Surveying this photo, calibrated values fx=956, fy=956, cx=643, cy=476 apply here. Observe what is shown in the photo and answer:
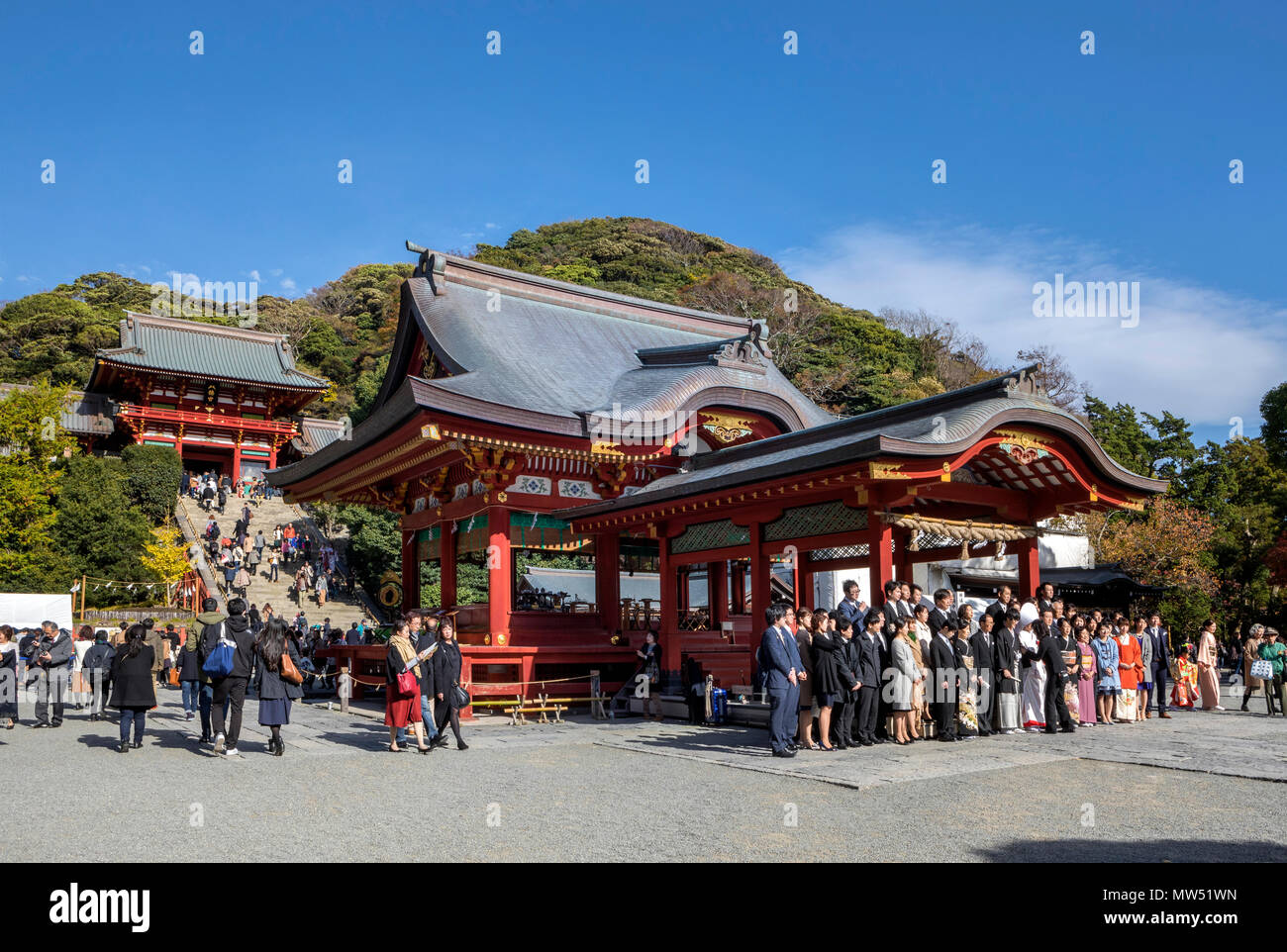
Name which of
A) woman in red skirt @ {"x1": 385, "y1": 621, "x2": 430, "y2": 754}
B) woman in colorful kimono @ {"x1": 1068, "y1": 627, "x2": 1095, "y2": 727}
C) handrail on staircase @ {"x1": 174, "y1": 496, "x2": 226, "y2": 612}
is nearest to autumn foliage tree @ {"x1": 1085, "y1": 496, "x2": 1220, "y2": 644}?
woman in colorful kimono @ {"x1": 1068, "y1": 627, "x2": 1095, "y2": 727}

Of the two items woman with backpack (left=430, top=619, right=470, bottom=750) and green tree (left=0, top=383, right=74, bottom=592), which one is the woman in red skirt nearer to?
woman with backpack (left=430, top=619, right=470, bottom=750)

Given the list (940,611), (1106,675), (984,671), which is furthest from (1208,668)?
(940,611)

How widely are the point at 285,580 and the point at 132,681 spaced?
68.3 feet

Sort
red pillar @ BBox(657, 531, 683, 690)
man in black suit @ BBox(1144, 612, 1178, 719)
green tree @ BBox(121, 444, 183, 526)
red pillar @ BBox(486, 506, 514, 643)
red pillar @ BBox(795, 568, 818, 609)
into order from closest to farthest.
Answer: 1. man in black suit @ BBox(1144, 612, 1178, 719)
2. red pillar @ BBox(657, 531, 683, 690)
3. red pillar @ BBox(486, 506, 514, 643)
4. red pillar @ BBox(795, 568, 818, 609)
5. green tree @ BBox(121, 444, 183, 526)

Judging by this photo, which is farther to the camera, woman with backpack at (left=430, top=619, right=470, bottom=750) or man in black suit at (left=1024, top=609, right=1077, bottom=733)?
man in black suit at (left=1024, top=609, right=1077, bottom=733)

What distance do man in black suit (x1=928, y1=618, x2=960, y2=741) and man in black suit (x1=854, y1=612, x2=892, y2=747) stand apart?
2.17 feet

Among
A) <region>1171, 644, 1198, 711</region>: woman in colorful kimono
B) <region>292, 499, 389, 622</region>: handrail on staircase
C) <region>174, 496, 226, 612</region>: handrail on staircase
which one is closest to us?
<region>1171, 644, 1198, 711</region>: woman in colorful kimono

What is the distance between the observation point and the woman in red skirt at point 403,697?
11180 mm

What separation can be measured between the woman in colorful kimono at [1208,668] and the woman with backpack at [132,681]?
16.1 m

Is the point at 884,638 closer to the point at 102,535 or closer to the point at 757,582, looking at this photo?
the point at 757,582

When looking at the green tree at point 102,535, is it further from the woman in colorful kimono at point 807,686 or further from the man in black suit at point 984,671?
the man in black suit at point 984,671

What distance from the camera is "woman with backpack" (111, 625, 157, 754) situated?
11.2 m

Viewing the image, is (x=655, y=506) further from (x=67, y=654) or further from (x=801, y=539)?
(x=67, y=654)

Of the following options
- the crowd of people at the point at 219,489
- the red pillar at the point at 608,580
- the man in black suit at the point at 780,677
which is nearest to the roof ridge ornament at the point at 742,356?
the red pillar at the point at 608,580
